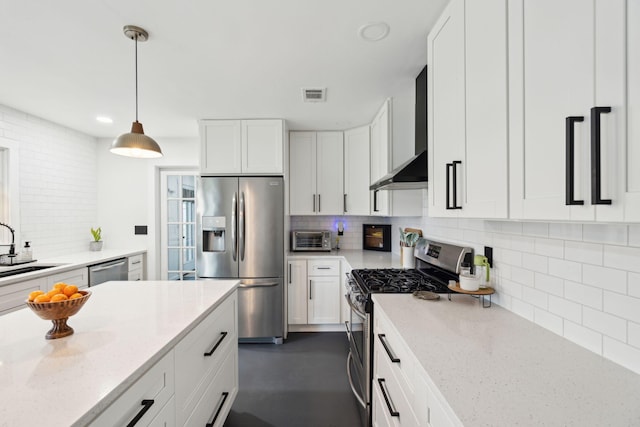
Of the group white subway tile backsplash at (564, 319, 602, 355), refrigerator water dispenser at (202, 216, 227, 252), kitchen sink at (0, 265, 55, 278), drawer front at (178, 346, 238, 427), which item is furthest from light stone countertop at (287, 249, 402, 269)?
kitchen sink at (0, 265, 55, 278)

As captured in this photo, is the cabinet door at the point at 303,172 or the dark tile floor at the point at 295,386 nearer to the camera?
the dark tile floor at the point at 295,386

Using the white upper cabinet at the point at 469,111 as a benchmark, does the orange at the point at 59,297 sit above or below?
below

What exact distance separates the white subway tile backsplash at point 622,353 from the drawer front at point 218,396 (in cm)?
161

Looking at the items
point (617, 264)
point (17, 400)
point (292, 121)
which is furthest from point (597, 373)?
point (292, 121)

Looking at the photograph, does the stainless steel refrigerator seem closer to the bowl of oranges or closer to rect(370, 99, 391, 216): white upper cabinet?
rect(370, 99, 391, 216): white upper cabinet

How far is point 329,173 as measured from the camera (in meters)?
3.60

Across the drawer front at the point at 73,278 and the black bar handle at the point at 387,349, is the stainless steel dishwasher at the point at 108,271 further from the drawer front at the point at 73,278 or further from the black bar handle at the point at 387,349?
the black bar handle at the point at 387,349

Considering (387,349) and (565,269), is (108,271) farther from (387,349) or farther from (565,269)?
(565,269)

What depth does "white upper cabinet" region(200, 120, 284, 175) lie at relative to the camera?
10.4 ft

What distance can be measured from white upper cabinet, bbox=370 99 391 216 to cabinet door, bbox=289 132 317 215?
2.50 feet

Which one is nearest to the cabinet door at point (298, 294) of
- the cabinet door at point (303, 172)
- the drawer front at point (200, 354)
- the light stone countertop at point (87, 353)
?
the cabinet door at point (303, 172)

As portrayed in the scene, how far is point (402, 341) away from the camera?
1.11m

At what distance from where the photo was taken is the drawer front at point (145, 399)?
2.63ft

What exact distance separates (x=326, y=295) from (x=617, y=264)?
8.84 ft
